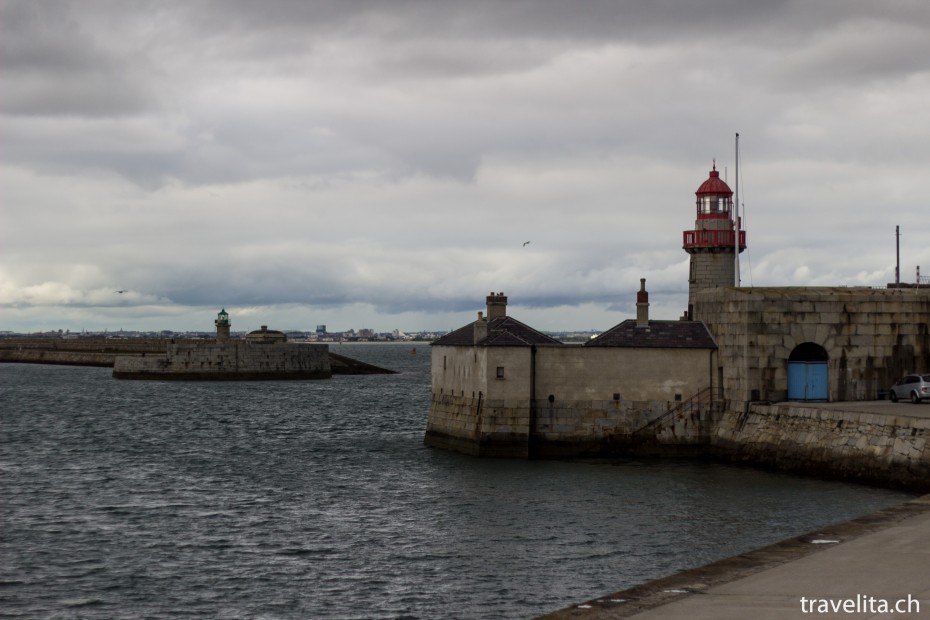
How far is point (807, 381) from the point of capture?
41250mm

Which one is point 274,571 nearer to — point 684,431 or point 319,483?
point 319,483

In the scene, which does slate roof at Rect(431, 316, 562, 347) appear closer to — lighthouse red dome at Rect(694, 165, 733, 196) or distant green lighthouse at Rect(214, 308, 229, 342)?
lighthouse red dome at Rect(694, 165, 733, 196)

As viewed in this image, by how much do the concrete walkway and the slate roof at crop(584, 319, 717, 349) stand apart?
19768 millimetres

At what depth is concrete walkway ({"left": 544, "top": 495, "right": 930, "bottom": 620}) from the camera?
664 inches

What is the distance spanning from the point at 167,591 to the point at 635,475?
62.5 feet

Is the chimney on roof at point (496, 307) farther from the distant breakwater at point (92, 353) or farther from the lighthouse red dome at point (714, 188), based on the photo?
the distant breakwater at point (92, 353)

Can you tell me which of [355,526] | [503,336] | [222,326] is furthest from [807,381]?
[222,326]

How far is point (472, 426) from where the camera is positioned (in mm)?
43344

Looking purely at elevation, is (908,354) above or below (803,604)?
above

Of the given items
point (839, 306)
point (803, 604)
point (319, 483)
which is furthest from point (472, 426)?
point (803, 604)

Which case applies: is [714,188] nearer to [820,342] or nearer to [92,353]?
[820,342]

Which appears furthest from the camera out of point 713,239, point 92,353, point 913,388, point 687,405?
point 92,353

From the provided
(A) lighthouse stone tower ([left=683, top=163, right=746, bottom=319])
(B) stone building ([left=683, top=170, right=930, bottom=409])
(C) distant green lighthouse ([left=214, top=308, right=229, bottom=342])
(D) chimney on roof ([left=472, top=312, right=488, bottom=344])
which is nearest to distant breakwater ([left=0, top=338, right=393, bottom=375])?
(C) distant green lighthouse ([left=214, top=308, right=229, bottom=342])

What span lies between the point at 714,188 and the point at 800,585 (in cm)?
3621
